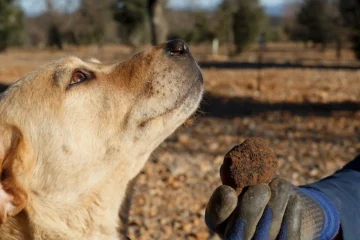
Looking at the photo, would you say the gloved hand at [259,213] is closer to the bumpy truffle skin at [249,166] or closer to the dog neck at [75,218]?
the bumpy truffle skin at [249,166]

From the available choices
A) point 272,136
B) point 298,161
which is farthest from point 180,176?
point 272,136

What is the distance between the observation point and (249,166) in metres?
2.19

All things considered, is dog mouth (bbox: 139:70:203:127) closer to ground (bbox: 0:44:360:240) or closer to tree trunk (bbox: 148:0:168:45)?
ground (bbox: 0:44:360:240)

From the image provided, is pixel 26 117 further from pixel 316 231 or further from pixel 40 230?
pixel 316 231

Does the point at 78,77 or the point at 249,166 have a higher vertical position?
the point at 78,77

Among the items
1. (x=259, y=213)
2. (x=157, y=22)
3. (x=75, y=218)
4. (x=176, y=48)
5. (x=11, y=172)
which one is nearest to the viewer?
(x=259, y=213)

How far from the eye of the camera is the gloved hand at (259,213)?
6.72 feet

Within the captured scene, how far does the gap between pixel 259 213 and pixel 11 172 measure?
1389 mm

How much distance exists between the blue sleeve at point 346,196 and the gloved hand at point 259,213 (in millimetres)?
435

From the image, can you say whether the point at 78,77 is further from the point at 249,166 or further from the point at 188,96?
the point at 249,166

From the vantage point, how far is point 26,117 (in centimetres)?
276

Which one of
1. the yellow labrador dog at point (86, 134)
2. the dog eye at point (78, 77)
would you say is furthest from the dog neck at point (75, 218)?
the dog eye at point (78, 77)

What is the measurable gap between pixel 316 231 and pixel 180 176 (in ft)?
13.7

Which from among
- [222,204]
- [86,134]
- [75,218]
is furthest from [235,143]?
[222,204]
